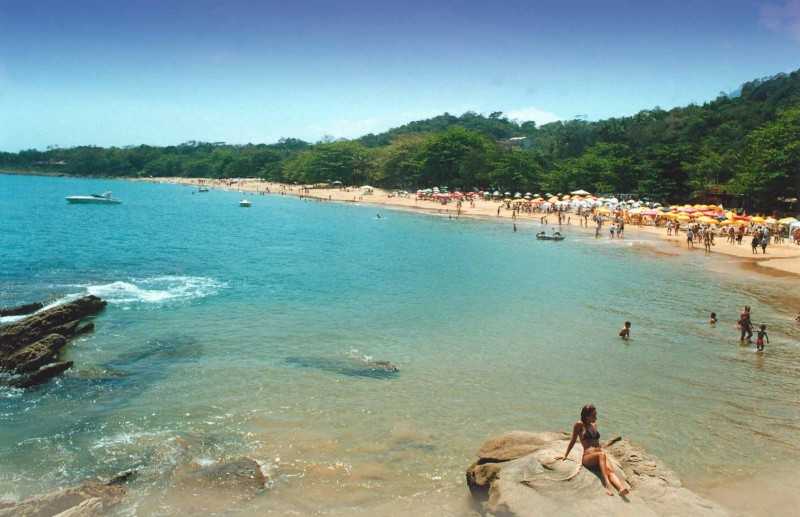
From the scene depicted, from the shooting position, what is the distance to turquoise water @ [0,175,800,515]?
11836 millimetres

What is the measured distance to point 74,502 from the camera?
9.94 meters

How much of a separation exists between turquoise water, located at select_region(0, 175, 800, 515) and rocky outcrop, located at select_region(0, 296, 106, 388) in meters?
0.52

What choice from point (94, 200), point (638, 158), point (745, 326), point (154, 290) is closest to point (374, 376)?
point (745, 326)

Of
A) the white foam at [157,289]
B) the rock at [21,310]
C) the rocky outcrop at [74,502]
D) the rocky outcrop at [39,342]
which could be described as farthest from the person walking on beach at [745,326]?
the rock at [21,310]

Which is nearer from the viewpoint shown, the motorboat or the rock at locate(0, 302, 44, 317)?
the rock at locate(0, 302, 44, 317)

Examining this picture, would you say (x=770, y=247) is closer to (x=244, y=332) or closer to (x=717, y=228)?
(x=717, y=228)

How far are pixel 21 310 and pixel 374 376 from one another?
14632 mm

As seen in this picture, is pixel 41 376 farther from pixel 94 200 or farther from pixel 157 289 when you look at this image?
pixel 94 200

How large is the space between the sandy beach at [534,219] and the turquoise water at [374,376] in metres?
6.41

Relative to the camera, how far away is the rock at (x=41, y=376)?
50.8 feet

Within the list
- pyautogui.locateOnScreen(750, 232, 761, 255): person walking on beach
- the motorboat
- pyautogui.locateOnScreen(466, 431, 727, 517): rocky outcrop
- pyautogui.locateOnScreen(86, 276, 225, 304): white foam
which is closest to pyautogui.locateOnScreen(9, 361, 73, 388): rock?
Answer: pyautogui.locateOnScreen(86, 276, 225, 304): white foam

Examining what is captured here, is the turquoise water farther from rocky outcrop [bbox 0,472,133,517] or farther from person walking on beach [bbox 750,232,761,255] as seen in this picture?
person walking on beach [bbox 750,232,761,255]

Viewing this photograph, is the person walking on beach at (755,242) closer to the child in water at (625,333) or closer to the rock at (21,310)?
the child in water at (625,333)

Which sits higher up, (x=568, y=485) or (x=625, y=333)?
(x=568, y=485)
